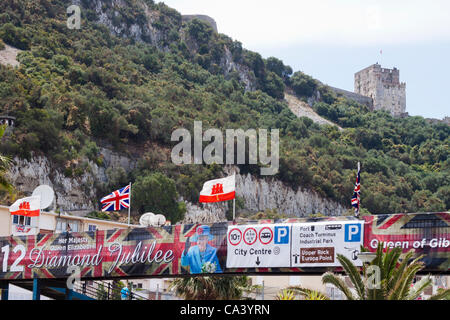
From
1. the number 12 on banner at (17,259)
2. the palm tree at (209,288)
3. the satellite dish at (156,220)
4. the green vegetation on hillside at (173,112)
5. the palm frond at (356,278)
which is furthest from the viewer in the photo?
the green vegetation on hillside at (173,112)

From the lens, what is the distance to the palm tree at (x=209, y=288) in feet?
108

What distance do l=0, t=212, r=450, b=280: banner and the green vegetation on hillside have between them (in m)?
41.8

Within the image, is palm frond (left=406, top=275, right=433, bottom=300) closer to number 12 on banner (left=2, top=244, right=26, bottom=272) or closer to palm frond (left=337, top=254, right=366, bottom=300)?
palm frond (left=337, top=254, right=366, bottom=300)

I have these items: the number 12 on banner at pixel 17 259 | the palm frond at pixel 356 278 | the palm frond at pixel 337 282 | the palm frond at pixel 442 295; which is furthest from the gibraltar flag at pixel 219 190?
the palm frond at pixel 442 295

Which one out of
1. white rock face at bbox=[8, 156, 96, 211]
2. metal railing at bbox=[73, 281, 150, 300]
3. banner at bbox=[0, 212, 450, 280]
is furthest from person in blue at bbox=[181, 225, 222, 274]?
white rock face at bbox=[8, 156, 96, 211]

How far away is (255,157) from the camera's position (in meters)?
113

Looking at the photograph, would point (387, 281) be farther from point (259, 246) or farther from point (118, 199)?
point (118, 199)

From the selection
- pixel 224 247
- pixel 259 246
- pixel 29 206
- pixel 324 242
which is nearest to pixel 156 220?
pixel 29 206

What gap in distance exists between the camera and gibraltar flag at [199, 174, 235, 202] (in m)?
36.1

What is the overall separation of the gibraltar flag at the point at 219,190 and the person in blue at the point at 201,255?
11.9 ft

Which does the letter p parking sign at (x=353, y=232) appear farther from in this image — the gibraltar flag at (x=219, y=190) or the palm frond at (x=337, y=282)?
the gibraltar flag at (x=219, y=190)

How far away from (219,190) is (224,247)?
16.8 ft
